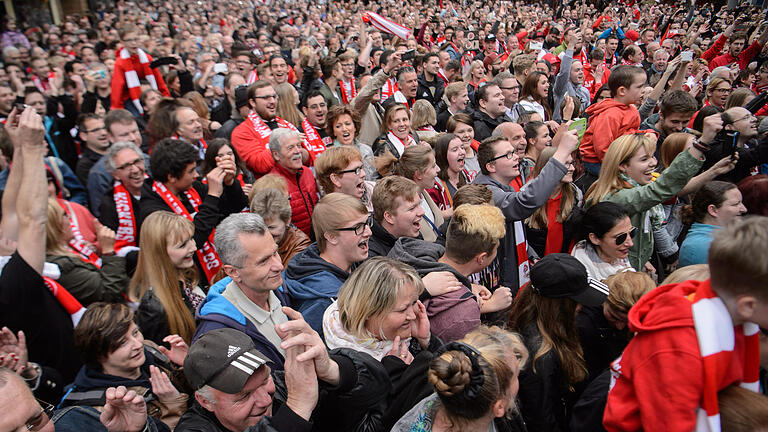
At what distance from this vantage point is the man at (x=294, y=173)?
4090 mm

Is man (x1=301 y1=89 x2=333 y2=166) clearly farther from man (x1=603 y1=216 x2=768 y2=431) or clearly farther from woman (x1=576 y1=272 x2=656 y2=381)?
man (x1=603 y1=216 x2=768 y2=431)

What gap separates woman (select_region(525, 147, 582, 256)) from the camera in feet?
12.0

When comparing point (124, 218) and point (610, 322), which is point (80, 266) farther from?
point (610, 322)

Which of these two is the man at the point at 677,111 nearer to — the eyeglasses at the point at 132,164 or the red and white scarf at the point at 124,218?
the eyeglasses at the point at 132,164

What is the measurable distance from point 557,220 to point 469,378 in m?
2.45

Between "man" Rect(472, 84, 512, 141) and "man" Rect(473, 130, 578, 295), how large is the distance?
7.26ft

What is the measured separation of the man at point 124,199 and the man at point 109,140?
2.28 feet

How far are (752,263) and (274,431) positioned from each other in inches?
58.7

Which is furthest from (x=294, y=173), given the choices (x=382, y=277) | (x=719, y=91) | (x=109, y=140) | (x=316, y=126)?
(x=719, y=91)

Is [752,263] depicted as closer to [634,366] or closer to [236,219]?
[634,366]

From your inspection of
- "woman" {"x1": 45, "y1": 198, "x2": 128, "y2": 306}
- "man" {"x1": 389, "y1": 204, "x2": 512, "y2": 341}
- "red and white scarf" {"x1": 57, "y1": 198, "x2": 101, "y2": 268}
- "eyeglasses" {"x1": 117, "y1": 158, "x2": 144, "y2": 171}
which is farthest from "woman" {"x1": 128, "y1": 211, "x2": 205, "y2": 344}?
"man" {"x1": 389, "y1": 204, "x2": 512, "y2": 341}

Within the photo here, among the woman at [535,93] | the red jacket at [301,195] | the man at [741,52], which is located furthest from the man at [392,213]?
the man at [741,52]

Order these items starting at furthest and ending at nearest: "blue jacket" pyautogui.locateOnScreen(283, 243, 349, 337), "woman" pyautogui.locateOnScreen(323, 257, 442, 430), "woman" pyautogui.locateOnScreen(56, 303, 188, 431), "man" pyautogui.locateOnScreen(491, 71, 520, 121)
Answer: "man" pyautogui.locateOnScreen(491, 71, 520, 121)
"blue jacket" pyautogui.locateOnScreen(283, 243, 349, 337)
"woman" pyautogui.locateOnScreen(56, 303, 188, 431)
"woman" pyautogui.locateOnScreen(323, 257, 442, 430)

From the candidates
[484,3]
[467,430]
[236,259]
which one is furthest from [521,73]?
[484,3]
